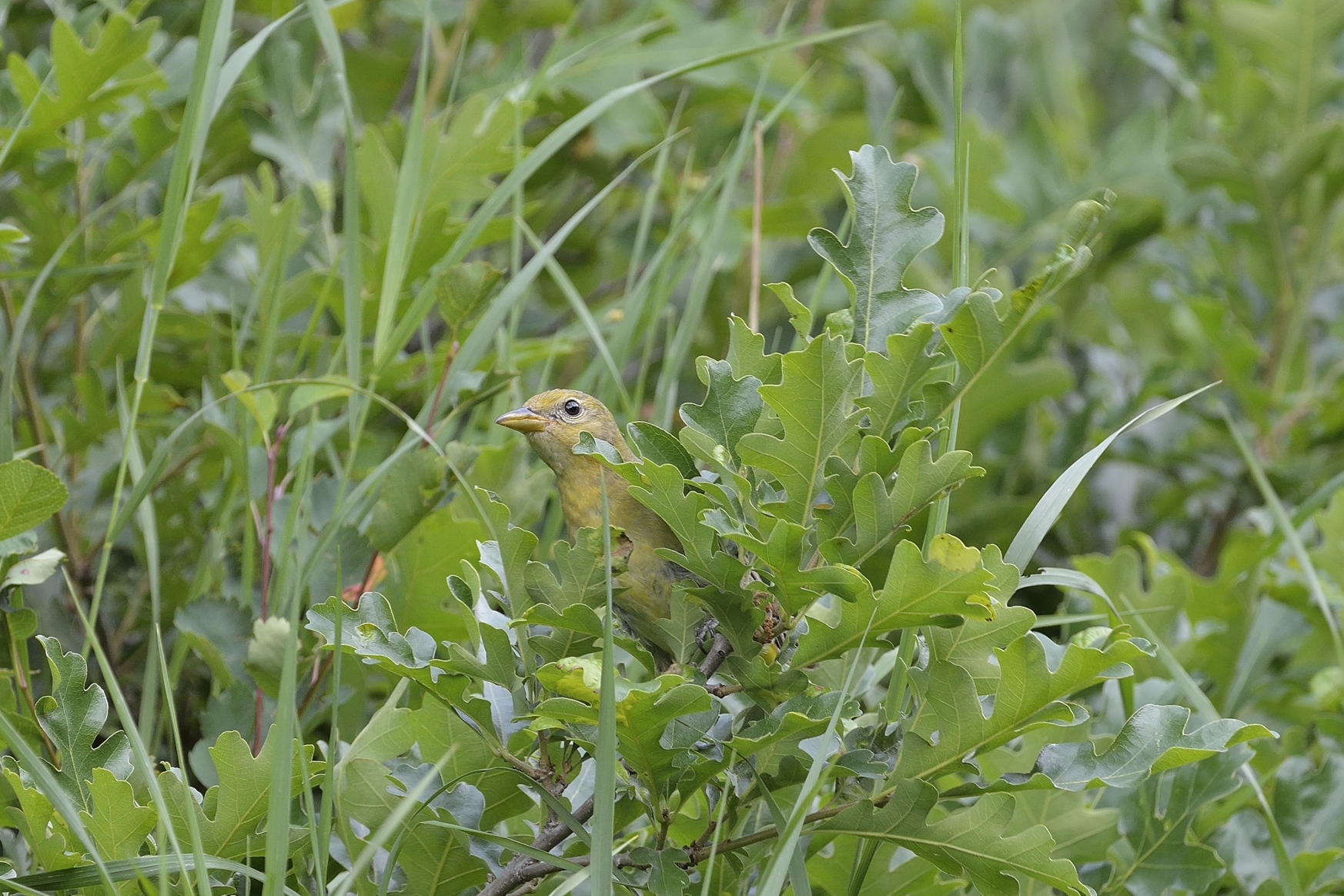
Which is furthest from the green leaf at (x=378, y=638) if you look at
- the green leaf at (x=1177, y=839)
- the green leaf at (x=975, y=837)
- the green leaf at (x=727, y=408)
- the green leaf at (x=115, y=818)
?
the green leaf at (x=1177, y=839)

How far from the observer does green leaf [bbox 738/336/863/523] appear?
1.19 m

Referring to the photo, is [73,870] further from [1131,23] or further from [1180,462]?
[1131,23]

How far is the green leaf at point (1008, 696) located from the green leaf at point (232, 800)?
1.99 ft

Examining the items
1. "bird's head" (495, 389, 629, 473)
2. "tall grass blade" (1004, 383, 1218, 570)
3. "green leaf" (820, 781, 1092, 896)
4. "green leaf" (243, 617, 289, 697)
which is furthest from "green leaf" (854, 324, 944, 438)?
"green leaf" (243, 617, 289, 697)

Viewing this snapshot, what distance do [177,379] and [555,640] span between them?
53.6 inches

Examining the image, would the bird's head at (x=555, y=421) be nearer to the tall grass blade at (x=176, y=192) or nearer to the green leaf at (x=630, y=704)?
the tall grass blade at (x=176, y=192)

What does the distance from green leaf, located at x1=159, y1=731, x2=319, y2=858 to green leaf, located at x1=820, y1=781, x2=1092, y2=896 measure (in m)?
0.56

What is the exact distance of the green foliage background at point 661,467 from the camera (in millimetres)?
1238

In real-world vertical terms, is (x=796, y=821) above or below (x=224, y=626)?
above

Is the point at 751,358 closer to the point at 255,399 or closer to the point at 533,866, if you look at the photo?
the point at 533,866

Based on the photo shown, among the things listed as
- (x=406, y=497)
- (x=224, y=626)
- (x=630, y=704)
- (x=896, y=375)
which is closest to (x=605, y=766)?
(x=630, y=704)

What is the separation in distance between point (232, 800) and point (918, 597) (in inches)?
28.1

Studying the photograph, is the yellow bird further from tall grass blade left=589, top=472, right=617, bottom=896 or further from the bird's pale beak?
tall grass blade left=589, top=472, right=617, bottom=896

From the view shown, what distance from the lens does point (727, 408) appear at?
128 cm
